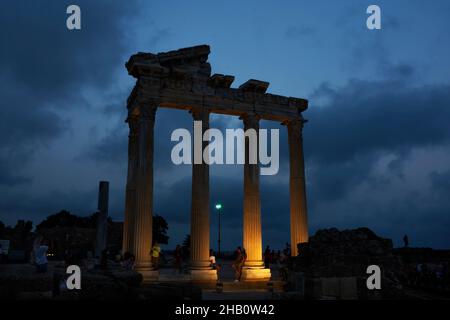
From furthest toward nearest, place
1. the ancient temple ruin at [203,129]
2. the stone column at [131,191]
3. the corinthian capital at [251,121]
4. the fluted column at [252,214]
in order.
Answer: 1. the corinthian capital at [251,121]
2. the fluted column at [252,214]
3. the stone column at [131,191]
4. the ancient temple ruin at [203,129]

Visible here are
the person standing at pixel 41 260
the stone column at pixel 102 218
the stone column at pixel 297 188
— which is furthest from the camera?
the stone column at pixel 102 218

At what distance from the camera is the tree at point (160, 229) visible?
6994 cm

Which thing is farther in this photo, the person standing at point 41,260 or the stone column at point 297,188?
the stone column at point 297,188

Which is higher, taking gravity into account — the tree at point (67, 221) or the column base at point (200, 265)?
the tree at point (67, 221)

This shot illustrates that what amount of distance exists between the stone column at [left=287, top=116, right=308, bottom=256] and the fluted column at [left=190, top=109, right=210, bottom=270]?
612 centimetres

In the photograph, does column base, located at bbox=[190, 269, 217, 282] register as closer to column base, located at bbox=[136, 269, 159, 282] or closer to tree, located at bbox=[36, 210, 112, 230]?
column base, located at bbox=[136, 269, 159, 282]

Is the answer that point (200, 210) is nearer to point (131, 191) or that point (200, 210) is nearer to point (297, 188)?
point (131, 191)

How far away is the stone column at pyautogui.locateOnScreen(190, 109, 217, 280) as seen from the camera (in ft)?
73.8

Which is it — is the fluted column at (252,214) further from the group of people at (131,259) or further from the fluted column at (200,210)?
the group of people at (131,259)

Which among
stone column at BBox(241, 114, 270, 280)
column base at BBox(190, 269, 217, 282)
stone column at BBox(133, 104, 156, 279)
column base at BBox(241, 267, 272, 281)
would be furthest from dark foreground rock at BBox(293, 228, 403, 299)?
stone column at BBox(133, 104, 156, 279)

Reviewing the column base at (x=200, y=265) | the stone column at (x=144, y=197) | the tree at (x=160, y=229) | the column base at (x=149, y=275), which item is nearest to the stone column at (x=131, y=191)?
the stone column at (x=144, y=197)
